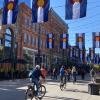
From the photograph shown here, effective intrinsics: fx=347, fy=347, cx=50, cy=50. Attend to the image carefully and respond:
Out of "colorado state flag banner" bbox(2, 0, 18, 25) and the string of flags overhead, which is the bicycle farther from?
"colorado state flag banner" bbox(2, 0, 18, 25)

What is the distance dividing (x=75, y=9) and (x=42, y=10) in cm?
417

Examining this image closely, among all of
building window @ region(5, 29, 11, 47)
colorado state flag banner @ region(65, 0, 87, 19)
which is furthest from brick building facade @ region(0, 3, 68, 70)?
colorado state flag banner @ region(65, 0, 87, 19)

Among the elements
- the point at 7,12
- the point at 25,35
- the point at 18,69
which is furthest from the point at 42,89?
the point at 25,35

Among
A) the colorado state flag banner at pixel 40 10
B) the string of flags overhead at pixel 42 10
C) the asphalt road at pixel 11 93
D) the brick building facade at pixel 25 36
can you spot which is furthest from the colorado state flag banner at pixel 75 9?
the brick building facade at pixel 25 36

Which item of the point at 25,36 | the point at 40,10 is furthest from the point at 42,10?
the point at 25,36

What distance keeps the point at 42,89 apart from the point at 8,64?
1036 inches

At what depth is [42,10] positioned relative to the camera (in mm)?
26312

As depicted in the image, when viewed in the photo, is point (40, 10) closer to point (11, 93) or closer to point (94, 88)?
point (11, 93)

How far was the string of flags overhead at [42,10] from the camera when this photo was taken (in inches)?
890

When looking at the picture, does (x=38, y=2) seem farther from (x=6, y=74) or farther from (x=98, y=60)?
(x=98, y=60)

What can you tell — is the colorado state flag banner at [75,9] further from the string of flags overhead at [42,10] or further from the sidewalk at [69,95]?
the sidewalk at [69,95]

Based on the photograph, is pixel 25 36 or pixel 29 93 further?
pixel 25 36

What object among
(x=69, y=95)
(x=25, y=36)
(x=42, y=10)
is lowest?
(x=69, y=95)

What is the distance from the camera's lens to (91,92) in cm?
2150
